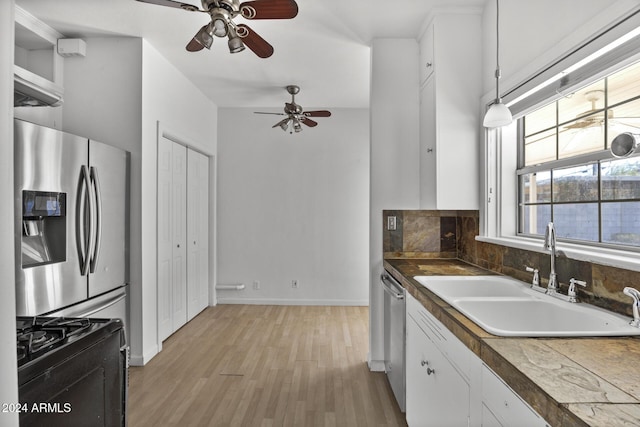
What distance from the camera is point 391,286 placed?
253cm

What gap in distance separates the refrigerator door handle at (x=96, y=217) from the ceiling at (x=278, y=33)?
1.22 m

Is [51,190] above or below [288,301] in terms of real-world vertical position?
above

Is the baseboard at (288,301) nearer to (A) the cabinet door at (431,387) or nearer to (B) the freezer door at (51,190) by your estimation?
(B) the freezer door at (51,190)

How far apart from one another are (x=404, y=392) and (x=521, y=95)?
6.29 ft

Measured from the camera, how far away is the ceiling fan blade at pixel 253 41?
7.00ft

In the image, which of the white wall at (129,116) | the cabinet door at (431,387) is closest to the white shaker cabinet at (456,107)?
the cabinet door at (431,387)

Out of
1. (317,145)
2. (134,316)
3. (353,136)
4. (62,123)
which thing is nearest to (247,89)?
(317,145)

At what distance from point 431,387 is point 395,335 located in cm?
78

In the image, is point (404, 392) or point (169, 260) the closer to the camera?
point (404, 392)

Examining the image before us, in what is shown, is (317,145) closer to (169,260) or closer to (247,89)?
(247,89)

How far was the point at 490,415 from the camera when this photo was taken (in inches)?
42.8

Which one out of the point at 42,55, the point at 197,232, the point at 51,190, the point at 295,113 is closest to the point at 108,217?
the point at 51,190

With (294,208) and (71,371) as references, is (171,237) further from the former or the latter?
(71,371)

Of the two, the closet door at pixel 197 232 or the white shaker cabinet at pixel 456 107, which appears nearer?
the white shaker cabinet at pixel 456 107
